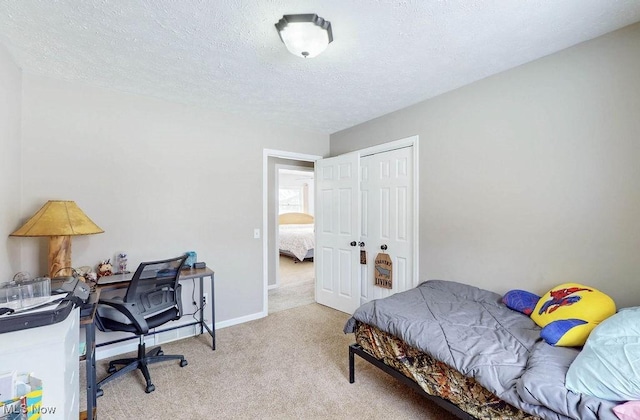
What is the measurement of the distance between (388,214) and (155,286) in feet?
7.96

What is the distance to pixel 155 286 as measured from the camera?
7.29 feet

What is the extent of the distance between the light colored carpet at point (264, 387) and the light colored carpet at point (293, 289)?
108 centimetres

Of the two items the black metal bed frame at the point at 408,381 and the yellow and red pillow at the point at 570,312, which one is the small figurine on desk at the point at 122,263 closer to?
the black metal bed frame at the point at 408,381

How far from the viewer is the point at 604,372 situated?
1146 mm

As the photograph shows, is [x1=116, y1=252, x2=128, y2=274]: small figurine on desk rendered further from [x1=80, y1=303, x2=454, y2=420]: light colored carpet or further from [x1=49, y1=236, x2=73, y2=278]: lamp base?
[x1=80, y1=303, x2=454, y2=420]: light colored carpet

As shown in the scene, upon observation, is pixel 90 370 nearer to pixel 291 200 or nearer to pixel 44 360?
pixel 44 360

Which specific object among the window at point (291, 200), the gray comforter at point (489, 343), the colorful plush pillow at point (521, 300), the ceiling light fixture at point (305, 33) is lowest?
the gray comforter at point (489, 343)

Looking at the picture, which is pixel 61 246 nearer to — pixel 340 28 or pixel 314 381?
pixel 314 381

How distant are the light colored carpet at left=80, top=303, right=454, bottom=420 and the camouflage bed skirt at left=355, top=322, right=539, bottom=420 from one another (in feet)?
1.06

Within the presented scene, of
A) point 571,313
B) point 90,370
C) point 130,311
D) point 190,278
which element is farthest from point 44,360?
point 571,313

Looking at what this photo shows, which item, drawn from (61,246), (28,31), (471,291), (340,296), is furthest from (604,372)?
(28,31)

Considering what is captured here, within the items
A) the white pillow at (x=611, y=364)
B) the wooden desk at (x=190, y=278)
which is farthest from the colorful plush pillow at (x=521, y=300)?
the wooden desk at (x=190, y=278)

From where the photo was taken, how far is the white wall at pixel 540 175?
1805 mm

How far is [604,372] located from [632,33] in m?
2.03
